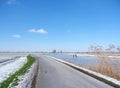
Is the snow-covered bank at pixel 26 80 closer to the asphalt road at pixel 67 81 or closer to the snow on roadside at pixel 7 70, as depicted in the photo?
the asphalt road at pixel 67 81

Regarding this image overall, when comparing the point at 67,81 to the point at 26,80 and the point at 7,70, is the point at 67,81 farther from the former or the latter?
the point at 7,70

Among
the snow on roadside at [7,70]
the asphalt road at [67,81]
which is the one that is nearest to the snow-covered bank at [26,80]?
the asphalt road at [67,81]

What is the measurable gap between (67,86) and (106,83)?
2.55 metres

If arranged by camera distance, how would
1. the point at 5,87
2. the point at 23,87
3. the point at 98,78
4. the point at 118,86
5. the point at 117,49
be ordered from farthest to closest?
1. the point at 117,49
2. the point at 98,78
3. the point at 5,87
4. the point at 23,87
5. the point at 118,86

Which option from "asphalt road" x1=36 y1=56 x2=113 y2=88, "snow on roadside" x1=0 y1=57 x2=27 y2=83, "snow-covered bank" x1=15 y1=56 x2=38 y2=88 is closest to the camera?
"asphalt road" x1=36 y1=56 x2=113 y2=88

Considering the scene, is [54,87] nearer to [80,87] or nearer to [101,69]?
[80,87]

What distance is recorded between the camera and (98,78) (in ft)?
49.9

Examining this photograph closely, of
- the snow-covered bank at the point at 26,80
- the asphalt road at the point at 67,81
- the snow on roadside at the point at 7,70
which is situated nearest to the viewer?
the asphalt road at the point at 67,81

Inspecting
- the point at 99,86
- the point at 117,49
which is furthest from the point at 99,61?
the point at 99,86

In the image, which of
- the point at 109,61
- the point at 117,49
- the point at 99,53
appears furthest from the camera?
the point at 99,53

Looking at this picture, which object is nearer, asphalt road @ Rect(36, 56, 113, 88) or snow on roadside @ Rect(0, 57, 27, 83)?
asphalt road @ Rect(36, 56, 113, 88)

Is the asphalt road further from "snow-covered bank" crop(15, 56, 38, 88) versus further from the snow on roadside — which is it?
the snow on roadside

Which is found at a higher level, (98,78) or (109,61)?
(109,61)

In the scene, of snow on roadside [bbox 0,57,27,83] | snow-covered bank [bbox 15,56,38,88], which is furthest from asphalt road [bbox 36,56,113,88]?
snow on roadside [bbox 0,57,27,83]
